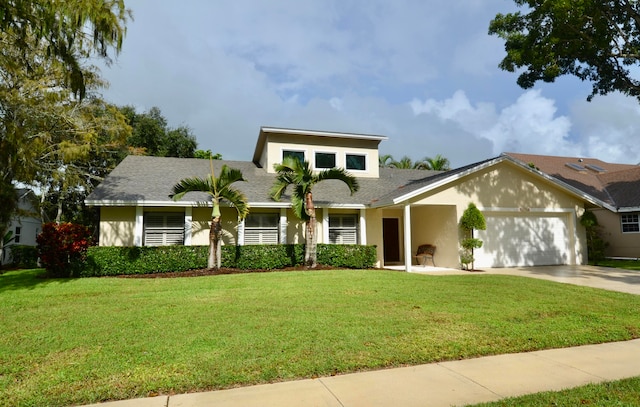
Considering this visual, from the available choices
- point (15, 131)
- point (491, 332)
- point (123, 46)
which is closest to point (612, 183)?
point (491, 332)

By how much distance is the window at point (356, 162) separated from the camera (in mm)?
18891

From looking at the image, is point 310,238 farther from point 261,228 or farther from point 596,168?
point 596,168

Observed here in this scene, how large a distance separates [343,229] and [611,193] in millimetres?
17267

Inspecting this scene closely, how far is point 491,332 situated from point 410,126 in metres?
49.3

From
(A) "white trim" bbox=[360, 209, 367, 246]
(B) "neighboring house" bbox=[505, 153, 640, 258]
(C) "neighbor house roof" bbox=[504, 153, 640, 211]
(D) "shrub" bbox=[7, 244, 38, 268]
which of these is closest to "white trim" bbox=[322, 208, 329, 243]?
(A) "white trim" bbox=[360, 209, 367, 246]

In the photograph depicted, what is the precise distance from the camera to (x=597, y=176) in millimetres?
25203

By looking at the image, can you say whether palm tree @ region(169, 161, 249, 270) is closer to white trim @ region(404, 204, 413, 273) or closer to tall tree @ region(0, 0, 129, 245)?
tall tree @ region(0, 0, 129, 245)

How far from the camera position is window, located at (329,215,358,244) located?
1616 centimetres

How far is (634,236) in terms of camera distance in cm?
1967

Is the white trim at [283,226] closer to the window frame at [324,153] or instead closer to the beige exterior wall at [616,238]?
the window frame at [324,153]

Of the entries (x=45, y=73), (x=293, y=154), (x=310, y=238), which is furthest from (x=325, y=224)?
(x=45, y=73)

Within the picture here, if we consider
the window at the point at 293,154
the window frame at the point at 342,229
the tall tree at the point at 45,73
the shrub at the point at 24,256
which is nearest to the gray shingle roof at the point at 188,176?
the window frame at the point at 342,229

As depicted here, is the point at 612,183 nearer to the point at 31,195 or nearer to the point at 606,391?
the point at 606,391

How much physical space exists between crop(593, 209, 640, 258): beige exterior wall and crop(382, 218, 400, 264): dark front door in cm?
1224
